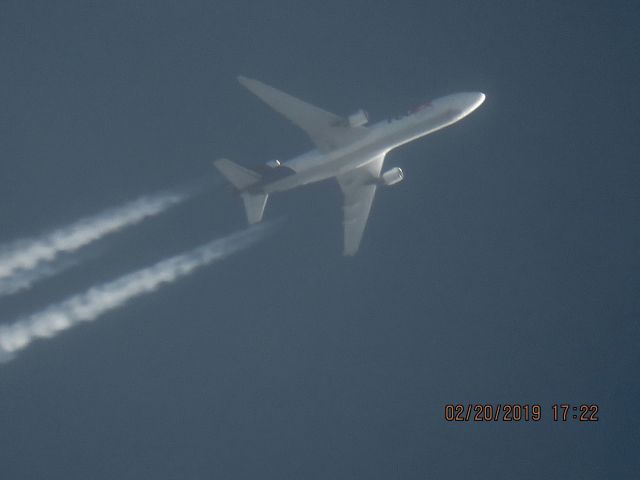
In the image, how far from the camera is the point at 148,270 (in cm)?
6694

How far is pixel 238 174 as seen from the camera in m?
62.9

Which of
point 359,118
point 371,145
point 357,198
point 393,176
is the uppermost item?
point 359,118

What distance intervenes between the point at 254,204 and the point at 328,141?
737cm

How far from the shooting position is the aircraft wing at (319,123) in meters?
63.4

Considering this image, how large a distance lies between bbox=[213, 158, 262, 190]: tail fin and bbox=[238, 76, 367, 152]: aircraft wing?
5285mm

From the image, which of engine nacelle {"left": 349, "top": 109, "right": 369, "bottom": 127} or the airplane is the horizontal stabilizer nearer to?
the airplane

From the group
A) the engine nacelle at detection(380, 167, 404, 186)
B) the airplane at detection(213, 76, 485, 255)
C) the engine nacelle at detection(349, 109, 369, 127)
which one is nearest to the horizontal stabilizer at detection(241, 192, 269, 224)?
the airplane at detection(213, 76, 485, 255)

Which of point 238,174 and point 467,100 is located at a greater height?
point 467,100

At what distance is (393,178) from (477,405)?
70.5 ft

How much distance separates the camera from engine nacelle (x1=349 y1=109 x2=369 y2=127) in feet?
205

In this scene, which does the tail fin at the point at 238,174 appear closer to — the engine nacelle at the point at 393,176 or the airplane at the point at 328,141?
the airplane at the point at 328,141

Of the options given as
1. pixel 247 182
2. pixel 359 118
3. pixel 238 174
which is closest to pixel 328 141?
pixel 359 118

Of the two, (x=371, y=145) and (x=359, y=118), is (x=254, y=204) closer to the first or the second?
(x=371, y=145)

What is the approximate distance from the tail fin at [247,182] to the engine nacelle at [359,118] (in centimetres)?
801
